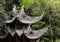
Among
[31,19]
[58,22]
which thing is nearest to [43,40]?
[58,22]

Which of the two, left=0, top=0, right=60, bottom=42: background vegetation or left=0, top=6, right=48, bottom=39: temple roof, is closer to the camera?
left=0, top=6, right=48, bottom=39: temple roof

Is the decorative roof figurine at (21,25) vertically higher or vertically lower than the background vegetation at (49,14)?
higher

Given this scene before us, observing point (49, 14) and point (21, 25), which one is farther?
point (49, 14)

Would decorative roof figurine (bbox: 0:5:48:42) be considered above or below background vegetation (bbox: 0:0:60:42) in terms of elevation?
above

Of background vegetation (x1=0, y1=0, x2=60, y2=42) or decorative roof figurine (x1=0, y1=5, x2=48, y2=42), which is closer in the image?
decorative roof figurine (x1=0, y1=5, x2=48, y2=42)

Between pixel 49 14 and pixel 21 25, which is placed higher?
pixel 21 25

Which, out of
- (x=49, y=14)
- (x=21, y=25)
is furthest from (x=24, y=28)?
(x=49, y=14)

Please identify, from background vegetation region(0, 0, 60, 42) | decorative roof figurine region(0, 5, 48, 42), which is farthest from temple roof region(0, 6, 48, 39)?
background vegetation region(0, 0, 60, 42)

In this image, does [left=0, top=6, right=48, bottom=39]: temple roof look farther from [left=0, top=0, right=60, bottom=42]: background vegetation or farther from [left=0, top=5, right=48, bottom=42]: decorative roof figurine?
[left=0, top=0, right=60, bottom=42]: background vegetation

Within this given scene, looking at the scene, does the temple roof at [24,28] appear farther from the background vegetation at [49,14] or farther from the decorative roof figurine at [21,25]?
the background vegetation at [49,14]

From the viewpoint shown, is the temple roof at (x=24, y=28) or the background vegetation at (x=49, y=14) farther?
the background vegetation at (x=49, y=14)

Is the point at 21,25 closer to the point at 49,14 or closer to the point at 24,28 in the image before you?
the point at 24,28

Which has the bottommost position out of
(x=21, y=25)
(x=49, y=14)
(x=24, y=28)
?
(x=49, y=14)

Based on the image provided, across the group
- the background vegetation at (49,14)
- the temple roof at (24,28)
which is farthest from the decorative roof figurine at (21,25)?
the background vegetation at (49,14)
